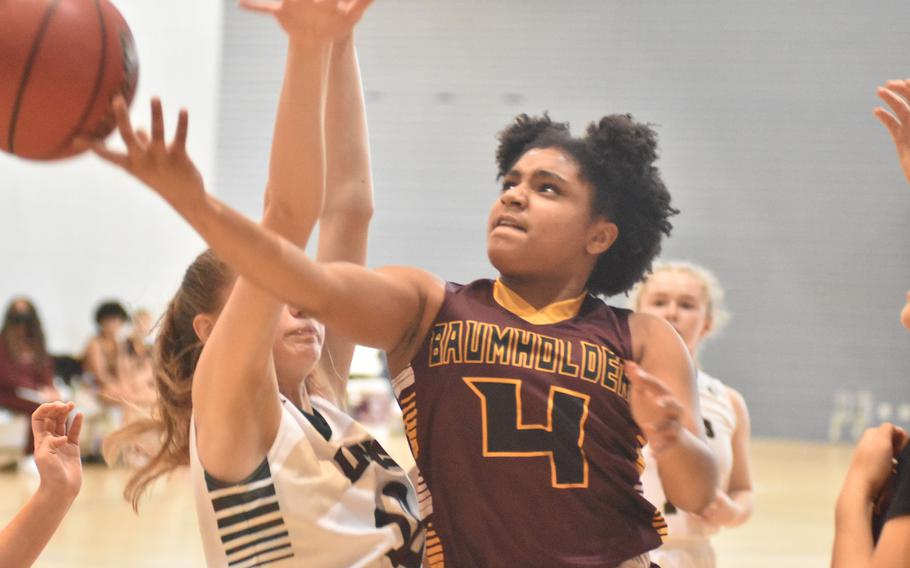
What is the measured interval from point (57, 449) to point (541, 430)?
42.2 inches

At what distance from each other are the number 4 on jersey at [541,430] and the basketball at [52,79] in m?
0.81

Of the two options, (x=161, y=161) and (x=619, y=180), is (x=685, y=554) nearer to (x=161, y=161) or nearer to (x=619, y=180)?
(x=619, y=180)

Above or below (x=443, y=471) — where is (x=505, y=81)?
above

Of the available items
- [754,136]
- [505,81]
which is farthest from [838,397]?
[505,81]

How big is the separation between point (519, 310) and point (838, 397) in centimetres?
1079

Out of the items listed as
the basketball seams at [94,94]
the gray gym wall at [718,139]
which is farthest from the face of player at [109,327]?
the basketball seams at [94,94]

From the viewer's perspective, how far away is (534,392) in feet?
6.35

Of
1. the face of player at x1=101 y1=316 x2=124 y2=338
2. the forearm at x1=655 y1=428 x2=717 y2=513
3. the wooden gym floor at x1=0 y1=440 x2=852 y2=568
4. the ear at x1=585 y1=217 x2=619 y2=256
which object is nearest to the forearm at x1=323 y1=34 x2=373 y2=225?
the ear at x1=585 y1=217 x2=619 y2=256

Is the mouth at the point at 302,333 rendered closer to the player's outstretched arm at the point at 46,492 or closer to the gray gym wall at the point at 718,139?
the player's outstretched arm at the point at 46,492

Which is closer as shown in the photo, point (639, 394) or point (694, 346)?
point (639, 394)

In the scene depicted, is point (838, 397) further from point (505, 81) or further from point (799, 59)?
point (505, 81)

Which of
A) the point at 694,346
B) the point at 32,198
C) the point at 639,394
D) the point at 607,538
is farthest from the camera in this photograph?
the point at 32,198

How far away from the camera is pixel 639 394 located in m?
1.76

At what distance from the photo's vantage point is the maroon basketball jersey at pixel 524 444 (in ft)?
6.25
